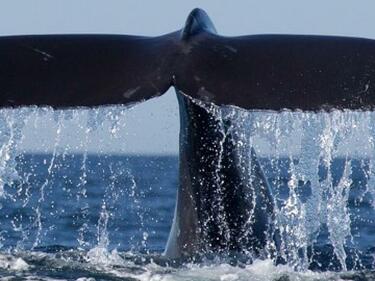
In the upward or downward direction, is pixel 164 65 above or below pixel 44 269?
above

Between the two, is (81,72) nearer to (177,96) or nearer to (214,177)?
(177,96)

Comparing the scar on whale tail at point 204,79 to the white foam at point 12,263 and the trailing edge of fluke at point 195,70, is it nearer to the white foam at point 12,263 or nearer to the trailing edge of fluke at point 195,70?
the trailing edge of fluke at point 195,70

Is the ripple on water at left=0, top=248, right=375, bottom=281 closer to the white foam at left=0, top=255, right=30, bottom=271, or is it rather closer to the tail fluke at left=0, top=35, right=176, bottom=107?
the white foam at left=0, top=255, right=30, bottom=271

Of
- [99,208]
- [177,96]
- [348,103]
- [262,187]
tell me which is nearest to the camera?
[348,103]

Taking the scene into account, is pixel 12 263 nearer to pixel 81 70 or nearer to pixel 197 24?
pixel 81 70

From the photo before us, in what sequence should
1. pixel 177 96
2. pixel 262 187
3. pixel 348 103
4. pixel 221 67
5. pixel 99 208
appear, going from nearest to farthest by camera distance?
pixel 348 103 < pixel 221 67 < pixel 177 96 < pixel 262 187 < pixel 99 208

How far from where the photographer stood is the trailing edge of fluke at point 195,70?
5.98 m

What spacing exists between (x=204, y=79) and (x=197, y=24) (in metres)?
0.59

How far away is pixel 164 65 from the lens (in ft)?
20.5

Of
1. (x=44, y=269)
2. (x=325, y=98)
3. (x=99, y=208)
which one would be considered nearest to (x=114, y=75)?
(x=325, y=98)

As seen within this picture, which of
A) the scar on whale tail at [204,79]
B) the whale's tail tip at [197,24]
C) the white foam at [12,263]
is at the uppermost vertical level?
the whale's tail tip at [197,24]

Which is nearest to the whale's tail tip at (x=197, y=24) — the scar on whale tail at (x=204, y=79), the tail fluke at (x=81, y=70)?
the scar on whale tail at (x=204, y=79)

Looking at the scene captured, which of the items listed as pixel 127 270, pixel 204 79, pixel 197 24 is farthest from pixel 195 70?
pixel 127 270

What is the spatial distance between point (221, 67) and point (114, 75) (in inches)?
23.0
